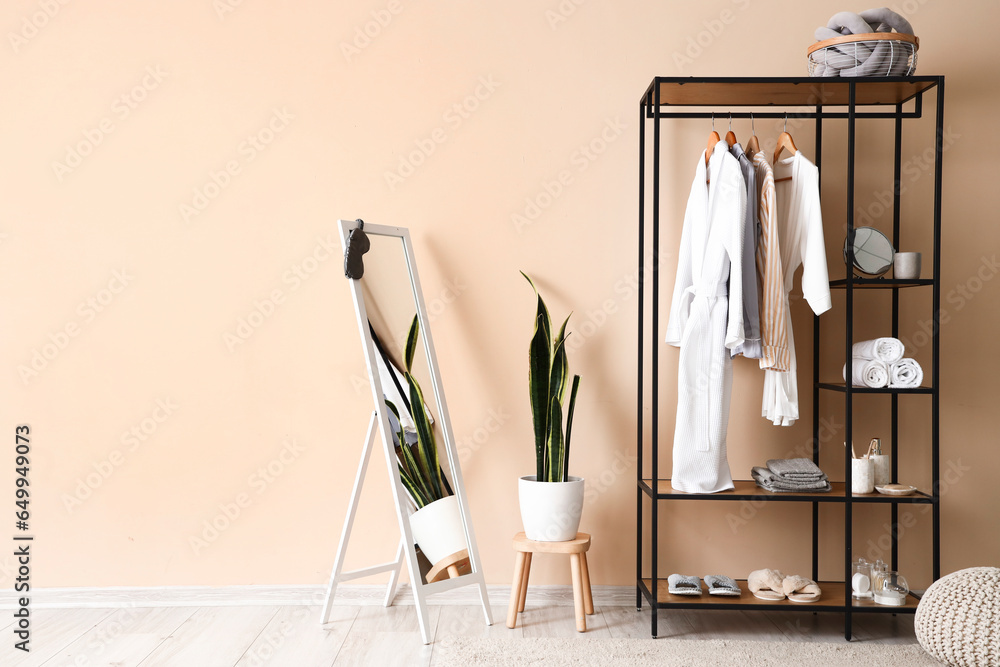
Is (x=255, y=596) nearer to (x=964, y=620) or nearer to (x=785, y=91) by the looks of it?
(x=964, y=620)

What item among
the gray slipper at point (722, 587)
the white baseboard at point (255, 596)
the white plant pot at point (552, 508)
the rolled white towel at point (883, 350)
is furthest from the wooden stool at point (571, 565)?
the rolled white towel at point (883, 350)

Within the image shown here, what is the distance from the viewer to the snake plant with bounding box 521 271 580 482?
2553 mm

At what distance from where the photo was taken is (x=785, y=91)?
254 centimetres

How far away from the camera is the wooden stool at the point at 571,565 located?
2.49 m

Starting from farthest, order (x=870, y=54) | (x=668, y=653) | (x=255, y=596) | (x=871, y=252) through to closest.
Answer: (x=255, y=596) < (x=871, y=252) < (x=870, y=54) < (x=668, y=653)

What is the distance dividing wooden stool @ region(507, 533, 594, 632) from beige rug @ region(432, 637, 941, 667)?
0.12 metres

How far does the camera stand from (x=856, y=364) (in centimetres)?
253

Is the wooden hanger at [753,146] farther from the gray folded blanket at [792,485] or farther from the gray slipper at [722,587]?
the gray slipper at [722,587]

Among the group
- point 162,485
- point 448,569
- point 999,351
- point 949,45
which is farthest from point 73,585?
point 949,45

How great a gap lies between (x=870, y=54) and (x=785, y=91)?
273 mm

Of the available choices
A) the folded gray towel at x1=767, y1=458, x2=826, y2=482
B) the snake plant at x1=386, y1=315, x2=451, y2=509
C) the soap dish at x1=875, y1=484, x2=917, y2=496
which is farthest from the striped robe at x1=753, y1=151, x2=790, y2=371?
the snake plant at x1=386, y1=315, x2=451, y2=509

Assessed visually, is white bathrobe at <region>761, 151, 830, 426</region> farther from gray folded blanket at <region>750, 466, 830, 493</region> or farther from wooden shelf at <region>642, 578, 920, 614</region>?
wooden shelf at <region>642, 578, 920, 614</region>

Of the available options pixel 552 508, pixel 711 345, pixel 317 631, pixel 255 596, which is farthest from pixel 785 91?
pixel 255 596

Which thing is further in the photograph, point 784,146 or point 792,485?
point 784,146
